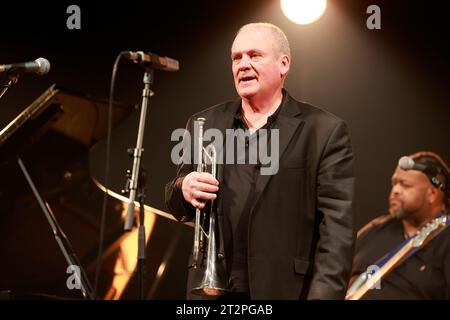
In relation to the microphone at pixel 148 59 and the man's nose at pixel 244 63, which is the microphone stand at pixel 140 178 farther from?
the man's nose at pixel 244 63

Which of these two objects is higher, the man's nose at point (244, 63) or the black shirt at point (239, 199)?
the man's nose at point (244, 63)

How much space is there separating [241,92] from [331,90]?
95.4 inches

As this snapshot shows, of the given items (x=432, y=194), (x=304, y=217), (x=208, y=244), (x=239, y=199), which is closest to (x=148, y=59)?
(x=239, y=199)

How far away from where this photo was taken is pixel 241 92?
2924 mm

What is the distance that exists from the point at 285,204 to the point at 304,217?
0.30ft

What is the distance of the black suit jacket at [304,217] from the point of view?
2582mm

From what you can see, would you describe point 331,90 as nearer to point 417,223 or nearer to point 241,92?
point 417,223

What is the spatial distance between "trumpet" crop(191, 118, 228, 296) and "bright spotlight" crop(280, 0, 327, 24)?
2.42m

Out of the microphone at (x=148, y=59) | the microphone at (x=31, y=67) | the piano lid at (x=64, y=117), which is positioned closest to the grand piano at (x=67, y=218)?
the piano lid at (x=64, y=117)

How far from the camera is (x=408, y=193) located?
5.09 m

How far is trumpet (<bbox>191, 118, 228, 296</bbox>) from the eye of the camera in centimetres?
266

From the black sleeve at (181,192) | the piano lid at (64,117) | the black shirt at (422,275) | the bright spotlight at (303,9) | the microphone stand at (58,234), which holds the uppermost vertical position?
the bright spotlight at (303,9)

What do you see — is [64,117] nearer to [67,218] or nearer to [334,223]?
[67,218]
